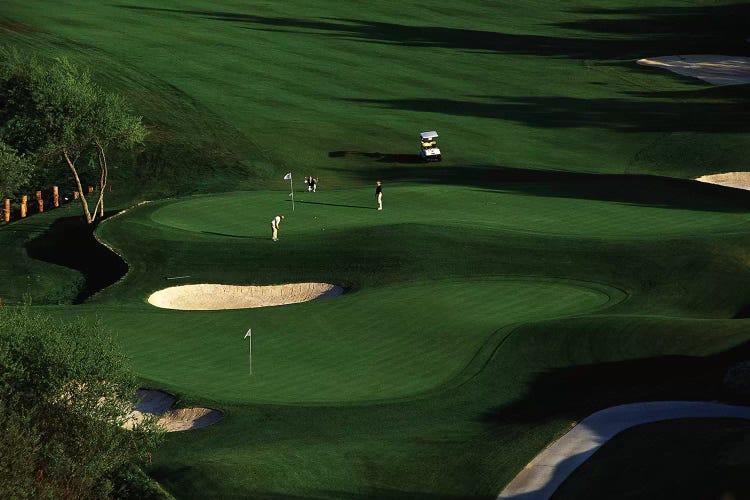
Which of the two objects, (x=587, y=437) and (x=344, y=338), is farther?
(x=344, y=338)

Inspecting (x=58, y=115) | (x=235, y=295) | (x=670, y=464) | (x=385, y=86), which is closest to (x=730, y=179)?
(x=385, y=86)

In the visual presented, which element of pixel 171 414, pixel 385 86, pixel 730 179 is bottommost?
pixel 171 414

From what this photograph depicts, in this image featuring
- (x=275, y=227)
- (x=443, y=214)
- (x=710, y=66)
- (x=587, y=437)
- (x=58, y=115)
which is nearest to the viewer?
(x=587, y=437)

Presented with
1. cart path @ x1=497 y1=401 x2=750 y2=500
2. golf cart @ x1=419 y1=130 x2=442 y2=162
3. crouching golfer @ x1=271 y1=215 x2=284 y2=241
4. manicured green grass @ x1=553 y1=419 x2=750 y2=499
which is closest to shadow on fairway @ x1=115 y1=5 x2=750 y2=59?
golf cart @ x1=419 y1=130 x2=442 y2=162

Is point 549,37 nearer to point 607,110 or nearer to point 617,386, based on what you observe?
point 607,110

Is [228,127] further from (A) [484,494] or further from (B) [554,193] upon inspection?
(A) [484,494]

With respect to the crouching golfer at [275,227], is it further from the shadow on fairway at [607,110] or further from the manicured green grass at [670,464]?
the shadow on fairway at [607,110]

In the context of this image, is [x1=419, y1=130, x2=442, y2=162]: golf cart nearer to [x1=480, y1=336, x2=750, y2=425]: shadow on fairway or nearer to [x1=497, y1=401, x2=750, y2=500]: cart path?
[x1=480, y1=336, x2=750, y2=425]: shadow on fairway
